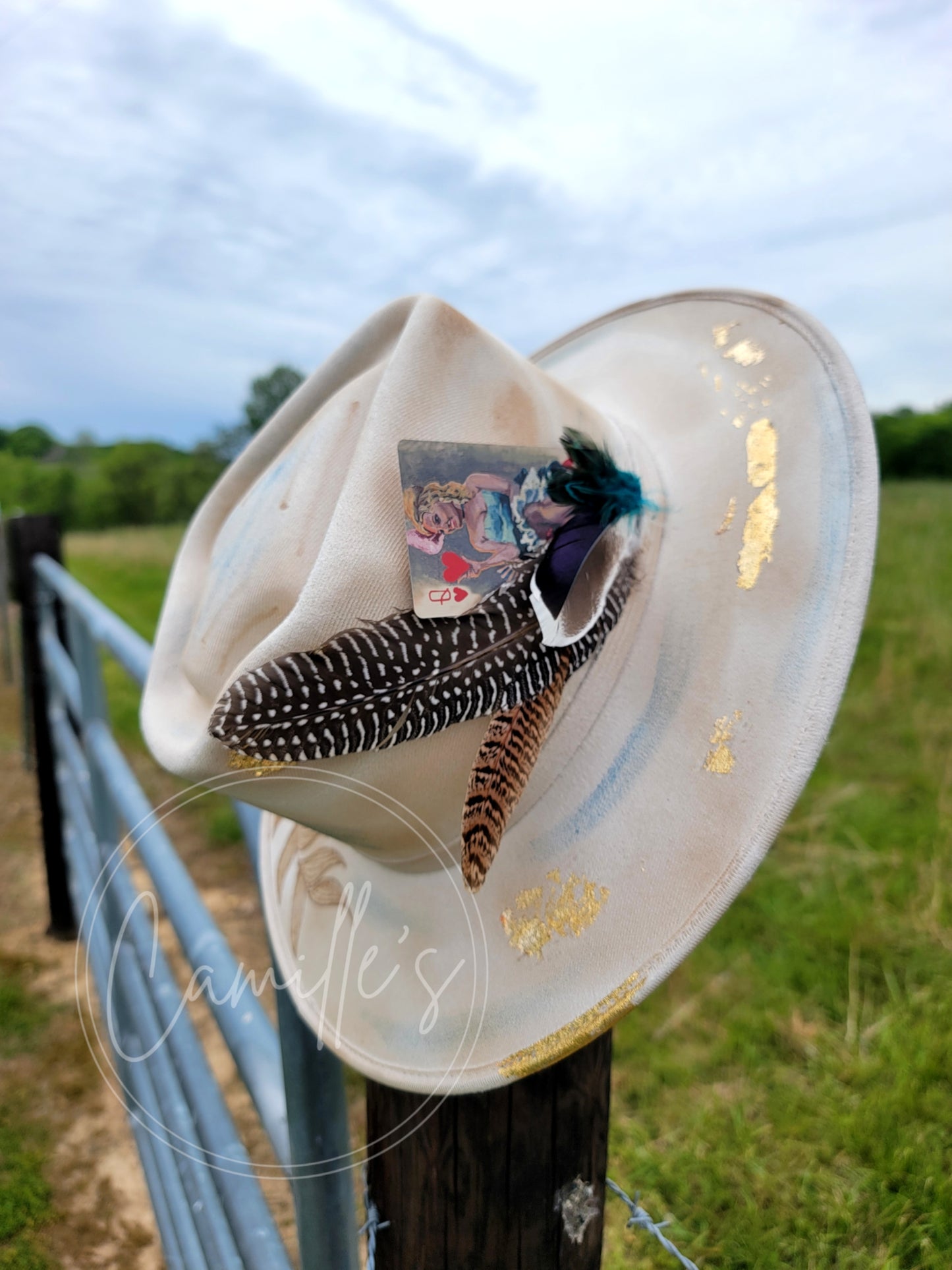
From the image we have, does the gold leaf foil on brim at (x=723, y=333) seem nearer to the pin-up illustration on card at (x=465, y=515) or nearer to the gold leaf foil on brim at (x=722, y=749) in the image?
the pin-up illustration on card at (x=465, y=515)

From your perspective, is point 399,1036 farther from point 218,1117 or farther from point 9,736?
point 9,736

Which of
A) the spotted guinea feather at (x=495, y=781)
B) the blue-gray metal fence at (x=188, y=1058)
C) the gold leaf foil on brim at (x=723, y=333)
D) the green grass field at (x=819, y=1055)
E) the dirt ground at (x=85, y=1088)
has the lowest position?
the dirt ground at (x=85, y=1088)

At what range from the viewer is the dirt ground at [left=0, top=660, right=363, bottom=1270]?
2.16 m

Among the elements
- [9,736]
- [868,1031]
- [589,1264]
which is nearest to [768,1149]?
[868,1031]

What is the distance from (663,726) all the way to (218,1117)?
969mm

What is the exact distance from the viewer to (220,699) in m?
→ 0.73

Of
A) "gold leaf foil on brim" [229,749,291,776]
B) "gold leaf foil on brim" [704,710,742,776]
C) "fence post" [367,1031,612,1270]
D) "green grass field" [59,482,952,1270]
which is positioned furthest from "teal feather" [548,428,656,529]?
"green grass field" [59,482,952,1270]

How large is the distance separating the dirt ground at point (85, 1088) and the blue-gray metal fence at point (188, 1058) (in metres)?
0.33

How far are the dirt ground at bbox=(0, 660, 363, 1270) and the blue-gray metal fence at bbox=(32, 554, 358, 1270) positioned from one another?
1.07 feet

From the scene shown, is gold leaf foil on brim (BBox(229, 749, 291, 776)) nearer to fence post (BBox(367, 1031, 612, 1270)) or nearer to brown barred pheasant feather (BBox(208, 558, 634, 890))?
brown barred pheasant feather (BBox(208, 558, 634, 890))

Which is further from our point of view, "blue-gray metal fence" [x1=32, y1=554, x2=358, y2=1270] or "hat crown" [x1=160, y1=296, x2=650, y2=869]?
"blue-gray metal fence" [x1=32, y1=554, x2=358, y2=1270]

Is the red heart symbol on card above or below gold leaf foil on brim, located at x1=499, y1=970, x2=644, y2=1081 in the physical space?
above

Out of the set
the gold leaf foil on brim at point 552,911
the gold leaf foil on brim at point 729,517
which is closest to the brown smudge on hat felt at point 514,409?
the gold leaf foil on brim at point 729,517

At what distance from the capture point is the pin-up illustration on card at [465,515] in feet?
2.54
